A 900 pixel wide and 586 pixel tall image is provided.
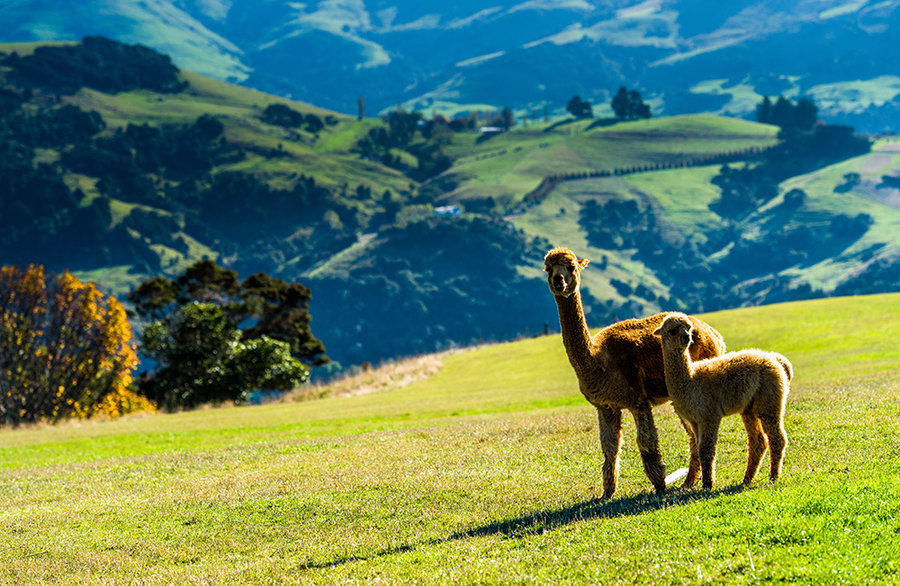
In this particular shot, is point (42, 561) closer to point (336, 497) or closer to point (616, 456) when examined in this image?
point (336, 497)

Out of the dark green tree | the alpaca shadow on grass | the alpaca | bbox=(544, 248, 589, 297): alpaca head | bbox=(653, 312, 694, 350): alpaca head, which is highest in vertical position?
the dark green tree

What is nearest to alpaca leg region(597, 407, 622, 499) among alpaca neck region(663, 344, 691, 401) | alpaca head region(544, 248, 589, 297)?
alpaca neck region(663, 344, 691, 401)

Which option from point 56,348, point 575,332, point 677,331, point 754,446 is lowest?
point 754,446

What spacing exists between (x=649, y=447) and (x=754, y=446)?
1.64 metres

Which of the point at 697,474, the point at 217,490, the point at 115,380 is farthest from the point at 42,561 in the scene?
the point at 115,380

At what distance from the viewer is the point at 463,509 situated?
15.0 meters

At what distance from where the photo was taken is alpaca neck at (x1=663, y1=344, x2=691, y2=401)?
13445 mm

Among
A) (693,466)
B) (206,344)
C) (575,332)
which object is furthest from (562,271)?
(206,344)

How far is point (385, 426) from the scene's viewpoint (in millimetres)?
31281

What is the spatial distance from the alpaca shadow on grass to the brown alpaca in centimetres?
64

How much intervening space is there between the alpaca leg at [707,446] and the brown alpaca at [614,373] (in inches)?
30.2

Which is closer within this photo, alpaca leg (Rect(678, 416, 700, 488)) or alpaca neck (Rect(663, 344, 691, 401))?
alpaca neck (Rect(663, 344, 691, 401))

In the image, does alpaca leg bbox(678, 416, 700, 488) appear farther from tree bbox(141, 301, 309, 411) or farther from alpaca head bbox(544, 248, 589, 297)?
tree bbox(141, 301, 309, 411)

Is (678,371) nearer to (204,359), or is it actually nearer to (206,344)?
(206,344)
